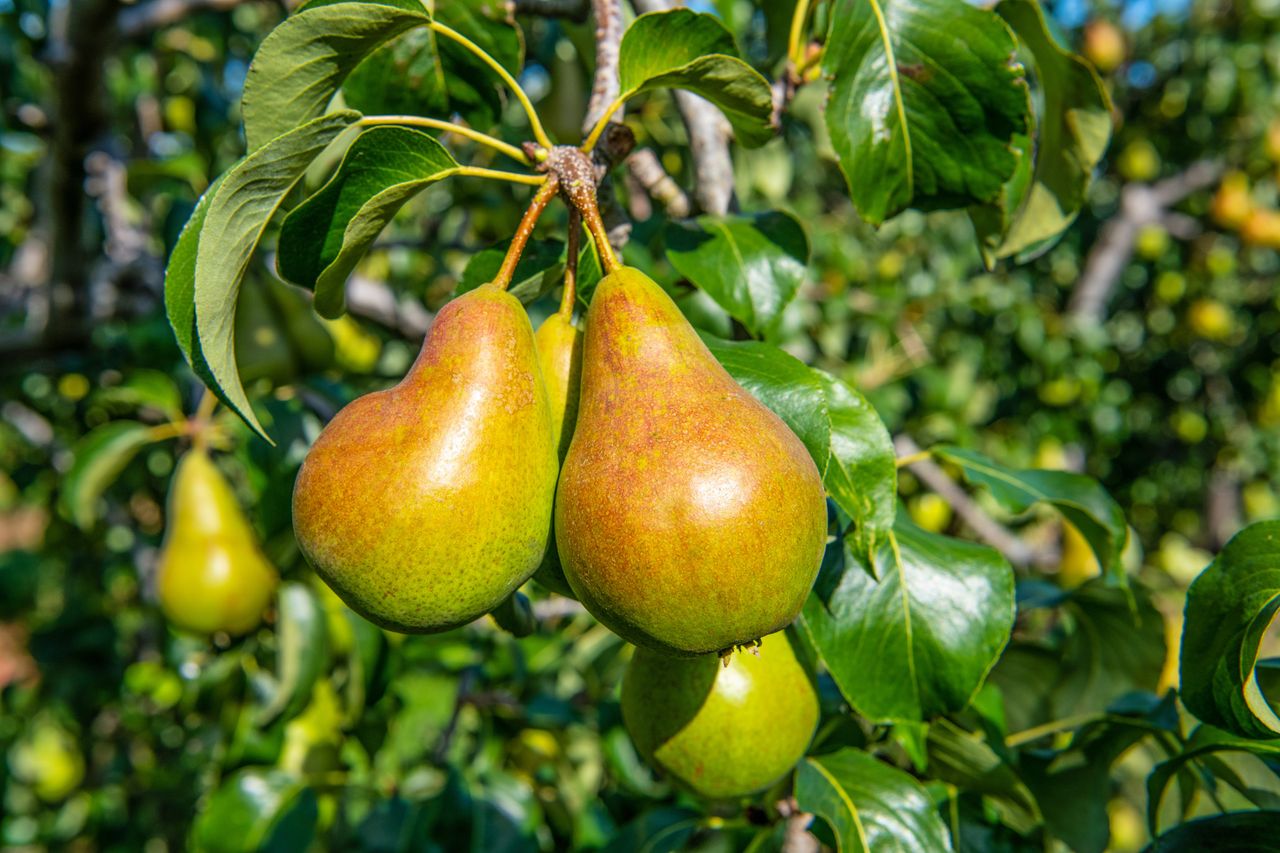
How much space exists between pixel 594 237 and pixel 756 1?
62cm

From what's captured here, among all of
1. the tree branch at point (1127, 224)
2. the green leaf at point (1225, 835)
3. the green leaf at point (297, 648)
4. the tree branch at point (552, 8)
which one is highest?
the tree branch at point (552, 8)

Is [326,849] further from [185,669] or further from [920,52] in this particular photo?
[920,52]

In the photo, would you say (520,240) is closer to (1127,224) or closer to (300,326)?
(300,326)

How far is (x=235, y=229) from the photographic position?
2.19ft

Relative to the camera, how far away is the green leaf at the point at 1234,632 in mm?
660

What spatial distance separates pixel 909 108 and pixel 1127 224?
371 cm

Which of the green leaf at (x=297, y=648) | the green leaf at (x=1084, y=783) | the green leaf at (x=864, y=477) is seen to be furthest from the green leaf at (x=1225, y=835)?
the green leaf at (x=297, y=648)

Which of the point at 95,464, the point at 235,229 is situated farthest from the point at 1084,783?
the point at 95,464

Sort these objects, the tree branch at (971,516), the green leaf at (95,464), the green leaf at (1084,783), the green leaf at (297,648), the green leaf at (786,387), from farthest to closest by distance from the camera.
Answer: the tree branch at (971,516) < the green leaf at (95,464) < the green leaf at (297,648) < the green leaf at (1084,783) < the green leaf at (786,387)

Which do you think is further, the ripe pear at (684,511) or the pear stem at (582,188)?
the pear stem at (582,188)

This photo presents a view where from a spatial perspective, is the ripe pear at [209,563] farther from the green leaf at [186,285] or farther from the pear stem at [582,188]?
the pear stem at [582,188]

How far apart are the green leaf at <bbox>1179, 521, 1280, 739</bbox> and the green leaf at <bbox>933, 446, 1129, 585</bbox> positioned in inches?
7.5

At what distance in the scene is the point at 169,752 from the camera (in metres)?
2.83

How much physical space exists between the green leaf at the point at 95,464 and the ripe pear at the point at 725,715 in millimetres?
1169
